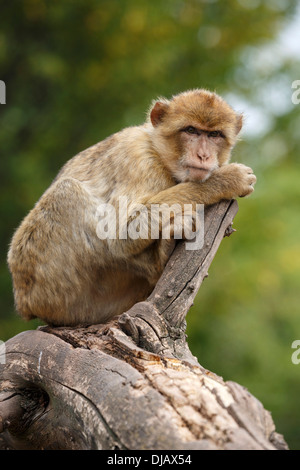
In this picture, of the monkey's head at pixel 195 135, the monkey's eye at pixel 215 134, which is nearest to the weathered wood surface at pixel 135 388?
the monkey's head at pixel 195 135

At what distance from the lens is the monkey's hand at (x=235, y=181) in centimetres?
555

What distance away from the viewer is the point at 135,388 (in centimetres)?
402

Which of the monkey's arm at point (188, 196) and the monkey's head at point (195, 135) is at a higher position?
the monkey's head at point (195, 135)

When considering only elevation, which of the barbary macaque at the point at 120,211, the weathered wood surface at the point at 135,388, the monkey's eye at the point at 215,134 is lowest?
the weathered wood surface at the point at 135,388

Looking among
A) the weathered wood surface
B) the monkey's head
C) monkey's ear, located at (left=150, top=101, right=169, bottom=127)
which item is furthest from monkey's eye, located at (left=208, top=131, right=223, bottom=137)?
the weathered wood surface

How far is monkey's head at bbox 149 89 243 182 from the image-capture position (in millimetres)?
5773

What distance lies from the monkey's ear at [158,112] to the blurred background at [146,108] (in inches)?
207

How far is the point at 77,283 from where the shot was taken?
5.84 m

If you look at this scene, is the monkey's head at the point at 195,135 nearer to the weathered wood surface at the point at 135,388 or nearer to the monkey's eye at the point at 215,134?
the monkey's eye at the point at 215,134

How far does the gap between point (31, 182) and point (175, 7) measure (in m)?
4.83

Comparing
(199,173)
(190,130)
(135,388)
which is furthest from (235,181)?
(135,388)

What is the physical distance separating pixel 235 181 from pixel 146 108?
6.40m
